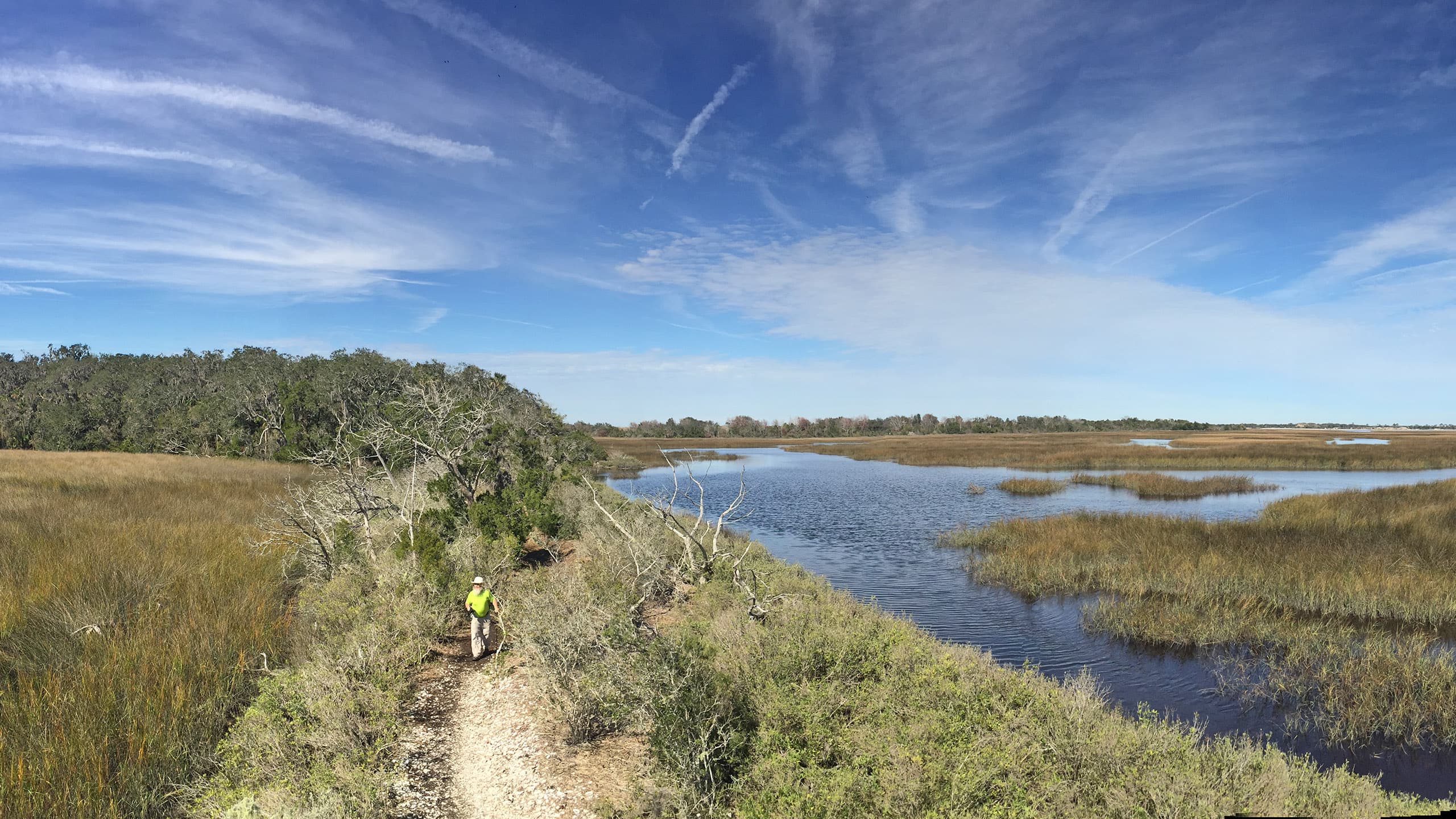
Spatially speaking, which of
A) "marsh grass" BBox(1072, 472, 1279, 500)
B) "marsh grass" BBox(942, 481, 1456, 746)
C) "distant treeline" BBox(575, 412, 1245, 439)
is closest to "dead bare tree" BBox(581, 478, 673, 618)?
"marsh grass" BBox(942, 481, 1456, 746)

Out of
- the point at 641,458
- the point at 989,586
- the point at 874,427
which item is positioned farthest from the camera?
the point at 874,427

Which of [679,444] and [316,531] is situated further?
[679,444]

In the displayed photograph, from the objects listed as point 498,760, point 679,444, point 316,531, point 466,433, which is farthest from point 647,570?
point 679,444

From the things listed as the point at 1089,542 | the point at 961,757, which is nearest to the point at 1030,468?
the point at 1089,542

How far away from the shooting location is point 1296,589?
16031mm

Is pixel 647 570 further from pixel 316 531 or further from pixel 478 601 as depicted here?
pixel 316 531

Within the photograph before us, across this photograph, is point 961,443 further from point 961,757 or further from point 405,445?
point 961,757

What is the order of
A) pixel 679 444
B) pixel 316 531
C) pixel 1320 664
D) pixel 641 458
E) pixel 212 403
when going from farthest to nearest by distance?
pixel 679 444 < pixel 641 458 < pixel 212 403 < pixel 316 531 < pixel 1320 664

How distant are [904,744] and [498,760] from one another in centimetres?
465

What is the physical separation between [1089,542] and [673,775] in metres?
19.6

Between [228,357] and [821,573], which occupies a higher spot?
[228,357]

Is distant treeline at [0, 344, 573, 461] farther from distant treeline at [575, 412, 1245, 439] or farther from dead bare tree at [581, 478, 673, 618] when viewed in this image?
distant treeline at [575, 412, 1245, 439]

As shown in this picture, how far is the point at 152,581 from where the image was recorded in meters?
11.5

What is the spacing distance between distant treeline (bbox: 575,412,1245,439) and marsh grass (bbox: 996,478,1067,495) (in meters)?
96.5
